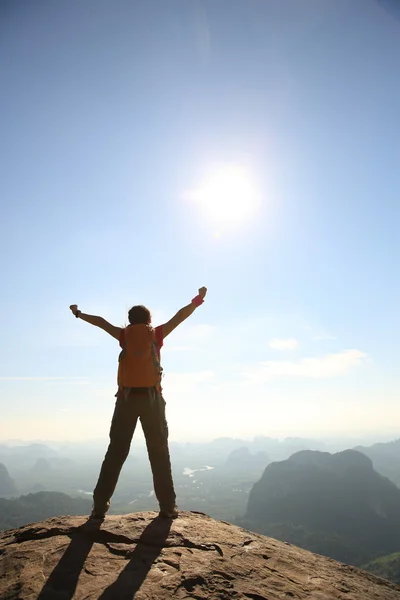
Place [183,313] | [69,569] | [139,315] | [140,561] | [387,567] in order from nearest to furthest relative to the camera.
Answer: [69,569]
[140,561]
[139,315]
[183,313]
[387,567]

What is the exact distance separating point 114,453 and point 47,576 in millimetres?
2206

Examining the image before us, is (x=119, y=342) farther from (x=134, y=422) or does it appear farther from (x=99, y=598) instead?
(x=99, y=598)

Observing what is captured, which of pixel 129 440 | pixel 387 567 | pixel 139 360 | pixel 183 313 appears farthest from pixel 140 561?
pixel 387 567

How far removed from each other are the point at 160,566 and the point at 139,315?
449 cm

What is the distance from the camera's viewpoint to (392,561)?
449ft

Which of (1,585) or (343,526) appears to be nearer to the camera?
(1,585)

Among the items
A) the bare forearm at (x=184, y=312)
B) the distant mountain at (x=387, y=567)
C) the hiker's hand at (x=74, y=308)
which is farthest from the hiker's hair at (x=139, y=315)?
the distant mountain at (x=387, y=567)

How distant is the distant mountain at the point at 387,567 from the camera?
12619 centimetres

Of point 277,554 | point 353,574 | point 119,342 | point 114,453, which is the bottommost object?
point 353,574

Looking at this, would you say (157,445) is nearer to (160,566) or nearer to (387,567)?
(160,566)

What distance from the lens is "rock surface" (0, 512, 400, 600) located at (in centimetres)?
443

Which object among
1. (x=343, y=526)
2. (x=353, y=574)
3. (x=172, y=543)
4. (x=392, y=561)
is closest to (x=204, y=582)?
(x=172, y=543)

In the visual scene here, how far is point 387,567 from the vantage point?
133375 millimetres

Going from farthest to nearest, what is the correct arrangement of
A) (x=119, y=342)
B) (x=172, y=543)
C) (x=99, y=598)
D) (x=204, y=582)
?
A: (x=119, y=342) → (x=172, y=543) → (x=204, y=582) → (x=99, y=598)
